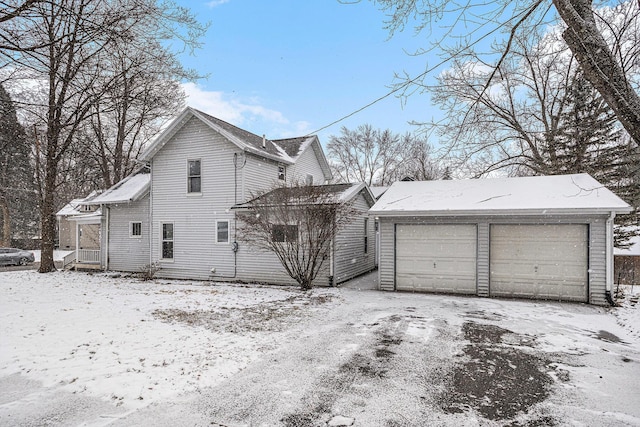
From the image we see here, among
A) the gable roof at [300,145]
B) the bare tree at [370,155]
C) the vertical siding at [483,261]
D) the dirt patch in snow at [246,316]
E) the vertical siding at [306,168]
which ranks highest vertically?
the bare tree at [370,155]

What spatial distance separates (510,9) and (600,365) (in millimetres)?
4887

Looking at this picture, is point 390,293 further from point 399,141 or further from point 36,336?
point 399,141

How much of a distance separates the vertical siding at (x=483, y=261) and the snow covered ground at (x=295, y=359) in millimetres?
836

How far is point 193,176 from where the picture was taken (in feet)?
46.8

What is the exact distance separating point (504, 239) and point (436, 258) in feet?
6.30

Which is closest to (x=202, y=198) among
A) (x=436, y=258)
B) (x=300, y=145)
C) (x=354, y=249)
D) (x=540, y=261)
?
(x=300, y=145)

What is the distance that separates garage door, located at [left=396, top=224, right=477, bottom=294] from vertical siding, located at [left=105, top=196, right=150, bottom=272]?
36.5ft

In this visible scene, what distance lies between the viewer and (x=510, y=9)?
14.4 feet

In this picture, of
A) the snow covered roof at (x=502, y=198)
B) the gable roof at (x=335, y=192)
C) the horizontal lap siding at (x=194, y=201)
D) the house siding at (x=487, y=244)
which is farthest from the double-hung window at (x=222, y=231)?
the house siding at (x=487, y=244)

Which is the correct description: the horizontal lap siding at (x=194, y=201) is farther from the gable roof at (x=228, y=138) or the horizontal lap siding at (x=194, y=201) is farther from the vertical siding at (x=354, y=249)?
the vertical siding at (x=354, y=249)

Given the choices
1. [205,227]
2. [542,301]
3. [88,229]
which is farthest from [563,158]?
[88,229]

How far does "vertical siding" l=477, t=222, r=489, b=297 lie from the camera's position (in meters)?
10.2

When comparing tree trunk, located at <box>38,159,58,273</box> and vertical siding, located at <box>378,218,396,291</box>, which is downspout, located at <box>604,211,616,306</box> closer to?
vertical siding, located at <box>378,218,396,291</box>

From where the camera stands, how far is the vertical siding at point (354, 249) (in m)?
12.5
